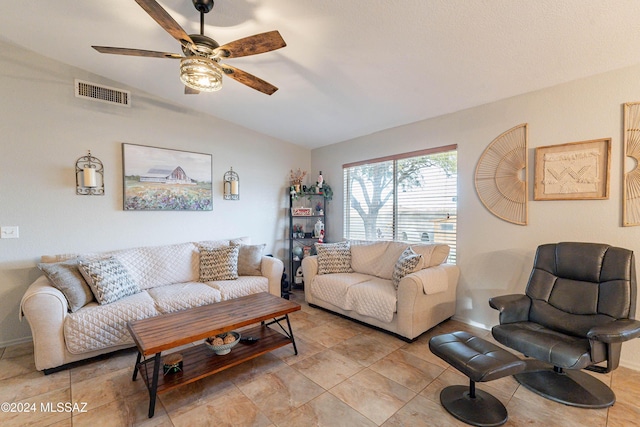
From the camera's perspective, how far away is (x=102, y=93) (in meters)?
3.17

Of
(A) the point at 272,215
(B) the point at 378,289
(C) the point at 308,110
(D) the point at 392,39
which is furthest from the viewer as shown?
(A) the point at 272,215

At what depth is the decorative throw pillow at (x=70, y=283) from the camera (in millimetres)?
2383

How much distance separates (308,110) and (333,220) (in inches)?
79.2

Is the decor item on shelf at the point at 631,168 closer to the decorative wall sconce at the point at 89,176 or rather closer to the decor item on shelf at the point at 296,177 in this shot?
the decor item on shelf at the point at 296,177

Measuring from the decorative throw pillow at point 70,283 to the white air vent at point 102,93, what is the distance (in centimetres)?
189

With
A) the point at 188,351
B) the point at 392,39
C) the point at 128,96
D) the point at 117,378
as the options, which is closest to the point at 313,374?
the point at 188,351

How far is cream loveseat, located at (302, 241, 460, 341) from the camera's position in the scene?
2.77 metres

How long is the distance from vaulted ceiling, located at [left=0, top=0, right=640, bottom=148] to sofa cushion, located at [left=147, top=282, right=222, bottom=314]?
235 cm

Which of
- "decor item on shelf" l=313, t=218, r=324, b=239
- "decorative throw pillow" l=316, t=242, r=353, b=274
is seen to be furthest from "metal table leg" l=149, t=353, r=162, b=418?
"decor item on shelf" l=313, t=218, r=324, b=239

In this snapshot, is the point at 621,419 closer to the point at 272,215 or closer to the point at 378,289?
the point at 378,289

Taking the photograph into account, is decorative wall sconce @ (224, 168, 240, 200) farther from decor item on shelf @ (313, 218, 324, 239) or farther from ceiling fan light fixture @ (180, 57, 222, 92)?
ceiling fan light fixture @ (180, 57, 222, 92)

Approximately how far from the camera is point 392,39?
2178 millimetres

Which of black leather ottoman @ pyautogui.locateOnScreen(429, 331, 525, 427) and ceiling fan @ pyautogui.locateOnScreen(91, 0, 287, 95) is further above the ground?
ceiling fan @ pyautogui.locateOnScreen(91, 0, 287, 95)

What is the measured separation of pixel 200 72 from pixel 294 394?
7.92 ft
